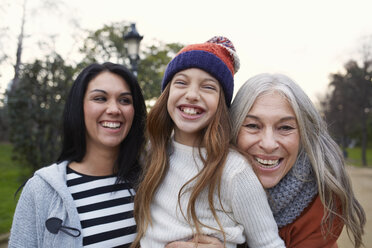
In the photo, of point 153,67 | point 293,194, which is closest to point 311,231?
point 293,194

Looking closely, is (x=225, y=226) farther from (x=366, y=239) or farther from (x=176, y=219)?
(x=366, y=239)

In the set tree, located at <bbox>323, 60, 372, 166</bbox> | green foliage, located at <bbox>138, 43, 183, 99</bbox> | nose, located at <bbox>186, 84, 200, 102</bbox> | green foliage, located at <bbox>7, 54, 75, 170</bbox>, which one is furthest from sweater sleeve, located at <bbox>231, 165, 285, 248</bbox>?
tree, located at <bbox>323, 60, 372, 166</bbox>

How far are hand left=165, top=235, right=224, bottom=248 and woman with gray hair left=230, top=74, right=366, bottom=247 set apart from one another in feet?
1.49

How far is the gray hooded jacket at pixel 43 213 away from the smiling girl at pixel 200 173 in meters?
0.45

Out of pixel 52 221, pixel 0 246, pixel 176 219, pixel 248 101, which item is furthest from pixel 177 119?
pixel 0 246

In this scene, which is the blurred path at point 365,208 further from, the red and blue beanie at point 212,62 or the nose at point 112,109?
the nose at point 112,109

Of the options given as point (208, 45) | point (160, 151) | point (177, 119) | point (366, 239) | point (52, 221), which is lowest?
point (366, 239)

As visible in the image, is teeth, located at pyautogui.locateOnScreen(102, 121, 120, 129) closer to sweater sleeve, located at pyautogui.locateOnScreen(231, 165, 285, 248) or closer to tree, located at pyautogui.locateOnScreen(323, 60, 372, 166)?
sweater sleeve, located at pyautogui.locateOnScreen(231, 165, 285, 248)

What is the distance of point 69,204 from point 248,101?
1.38 meters

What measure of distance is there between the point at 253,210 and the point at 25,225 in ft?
4.71

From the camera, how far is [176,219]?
1.92 metres

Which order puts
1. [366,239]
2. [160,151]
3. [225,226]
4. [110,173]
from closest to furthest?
[225,226] < [160,151] < [110,173] < [366,239]

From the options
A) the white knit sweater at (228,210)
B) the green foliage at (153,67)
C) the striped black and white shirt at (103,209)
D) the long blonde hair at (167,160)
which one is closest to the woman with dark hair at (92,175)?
the striped black and white shirt at (103,209)

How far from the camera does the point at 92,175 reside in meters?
2.24
